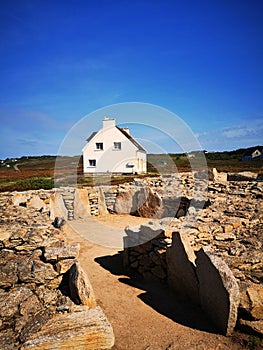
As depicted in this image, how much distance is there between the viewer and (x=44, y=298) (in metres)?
3.94

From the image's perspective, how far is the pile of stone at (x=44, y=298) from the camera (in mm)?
3197

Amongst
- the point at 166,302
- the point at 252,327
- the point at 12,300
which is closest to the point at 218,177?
the point at 166,302

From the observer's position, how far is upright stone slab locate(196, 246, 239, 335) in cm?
370

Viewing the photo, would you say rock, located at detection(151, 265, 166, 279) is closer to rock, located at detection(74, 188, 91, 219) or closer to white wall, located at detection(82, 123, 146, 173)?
rock, located at detection(74, 188, 91, 219)

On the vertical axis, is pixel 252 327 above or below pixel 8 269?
below

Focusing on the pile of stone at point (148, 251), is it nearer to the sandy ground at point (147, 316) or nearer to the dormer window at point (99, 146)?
the sandy ground at point (147, 316)

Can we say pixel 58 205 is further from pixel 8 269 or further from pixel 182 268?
pixel 182 268

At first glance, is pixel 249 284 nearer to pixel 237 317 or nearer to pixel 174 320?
pixel 237 317

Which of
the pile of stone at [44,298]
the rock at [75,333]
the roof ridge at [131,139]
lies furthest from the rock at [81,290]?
the roof ridge at [131,139]

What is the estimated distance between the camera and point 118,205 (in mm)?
13227

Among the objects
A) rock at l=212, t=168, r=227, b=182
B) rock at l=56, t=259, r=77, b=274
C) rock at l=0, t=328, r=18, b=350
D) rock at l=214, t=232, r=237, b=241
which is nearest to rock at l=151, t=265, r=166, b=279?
rock at l=214, t=232, r=237, b=241

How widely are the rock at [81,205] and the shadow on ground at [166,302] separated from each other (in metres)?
5.94

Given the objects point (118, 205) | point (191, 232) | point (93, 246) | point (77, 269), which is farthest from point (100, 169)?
point (77, 269)

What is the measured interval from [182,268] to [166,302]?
0.65 metres
